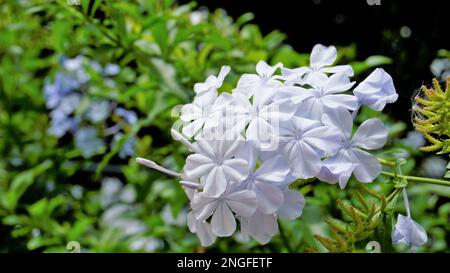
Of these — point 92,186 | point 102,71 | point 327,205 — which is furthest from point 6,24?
point 327,205

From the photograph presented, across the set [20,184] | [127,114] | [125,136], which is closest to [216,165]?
[125,136]

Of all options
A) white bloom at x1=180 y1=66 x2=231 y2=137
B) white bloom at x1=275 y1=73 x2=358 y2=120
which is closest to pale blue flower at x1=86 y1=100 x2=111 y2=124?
white bloom at x1=180 y1=66 x2=231 y2=137

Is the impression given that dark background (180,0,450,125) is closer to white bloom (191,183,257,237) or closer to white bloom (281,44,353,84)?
white bloom (281,44,353,84)

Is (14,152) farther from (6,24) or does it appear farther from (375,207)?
(375,207)

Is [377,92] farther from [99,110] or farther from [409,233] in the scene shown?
[99,110]

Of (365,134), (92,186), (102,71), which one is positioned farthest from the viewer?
(92,186)

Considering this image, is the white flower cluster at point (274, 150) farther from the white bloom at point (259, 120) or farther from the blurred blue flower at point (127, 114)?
the blurred blue flower at point (127, 114)

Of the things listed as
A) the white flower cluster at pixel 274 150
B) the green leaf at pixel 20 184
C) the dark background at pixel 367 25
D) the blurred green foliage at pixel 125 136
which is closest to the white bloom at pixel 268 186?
the white flower cluster at pixel 274 150
